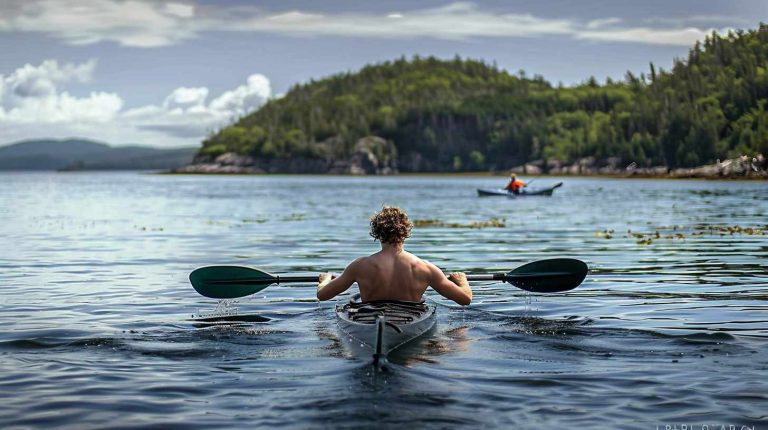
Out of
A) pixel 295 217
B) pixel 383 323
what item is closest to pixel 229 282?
pixel 383 323

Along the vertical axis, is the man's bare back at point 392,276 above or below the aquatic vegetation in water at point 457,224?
above

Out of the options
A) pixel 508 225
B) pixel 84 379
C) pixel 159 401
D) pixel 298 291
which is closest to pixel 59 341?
pixel 84 379

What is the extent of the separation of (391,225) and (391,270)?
2.30 ft

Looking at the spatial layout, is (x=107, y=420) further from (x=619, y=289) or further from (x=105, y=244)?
(x=105, y=244)

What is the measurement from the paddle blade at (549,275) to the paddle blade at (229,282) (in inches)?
174

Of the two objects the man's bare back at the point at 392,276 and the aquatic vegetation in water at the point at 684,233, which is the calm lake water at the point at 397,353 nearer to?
the man's bare back at the point at 392,276

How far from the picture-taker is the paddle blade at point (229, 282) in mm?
16531

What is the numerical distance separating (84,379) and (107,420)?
6.31 ft

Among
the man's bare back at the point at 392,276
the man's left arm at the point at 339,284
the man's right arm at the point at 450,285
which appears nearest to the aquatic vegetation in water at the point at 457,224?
the man's right arm at the point at 450,285

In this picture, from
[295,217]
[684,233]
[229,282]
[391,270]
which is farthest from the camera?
[295,217]

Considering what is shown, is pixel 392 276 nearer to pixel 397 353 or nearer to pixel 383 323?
pixel 397 353

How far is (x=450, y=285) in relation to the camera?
43.7ft

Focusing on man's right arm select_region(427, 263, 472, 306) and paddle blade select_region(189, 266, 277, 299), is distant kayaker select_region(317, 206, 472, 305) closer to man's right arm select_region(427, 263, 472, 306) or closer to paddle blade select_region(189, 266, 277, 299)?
man's right arm select_region(427, 263, 472, 306)

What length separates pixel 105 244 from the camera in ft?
107
